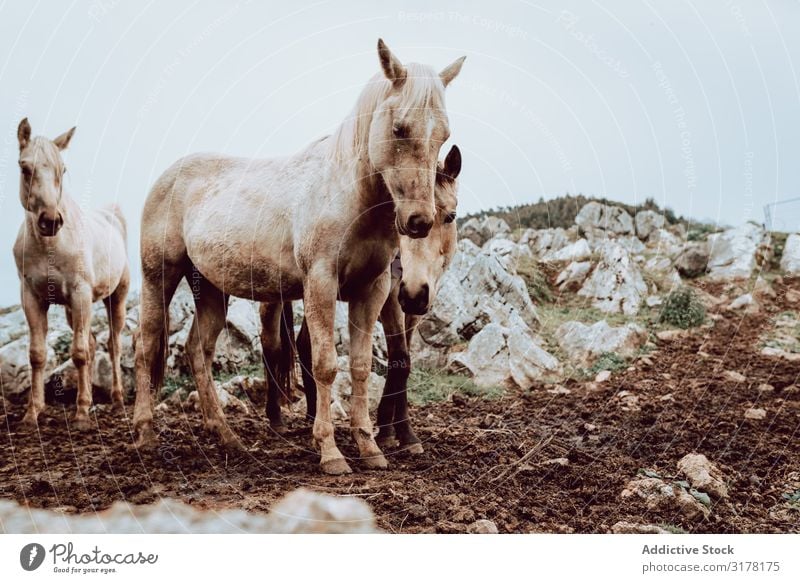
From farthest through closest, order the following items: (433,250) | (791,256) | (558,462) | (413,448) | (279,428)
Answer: (791,256) → (279,428) → (413,448) → (558,462) → (433,250)

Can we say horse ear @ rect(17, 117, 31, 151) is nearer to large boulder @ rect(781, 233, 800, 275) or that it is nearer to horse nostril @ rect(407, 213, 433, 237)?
horse nostril @ rect(407, 213, 433, 237)

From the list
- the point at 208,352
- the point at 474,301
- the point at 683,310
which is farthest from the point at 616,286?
the point at 208,352

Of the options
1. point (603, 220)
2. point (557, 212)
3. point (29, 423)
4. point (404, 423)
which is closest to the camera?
point (404, 423)

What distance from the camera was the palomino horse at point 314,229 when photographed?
480cm

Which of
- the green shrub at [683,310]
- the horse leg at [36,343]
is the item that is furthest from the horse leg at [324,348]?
the green shrub at [683,310]

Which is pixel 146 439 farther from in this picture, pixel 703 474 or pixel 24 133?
pixel 703 474

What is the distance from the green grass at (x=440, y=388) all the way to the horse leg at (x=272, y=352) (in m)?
1.59

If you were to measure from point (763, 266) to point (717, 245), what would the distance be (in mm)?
872

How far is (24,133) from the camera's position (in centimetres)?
651

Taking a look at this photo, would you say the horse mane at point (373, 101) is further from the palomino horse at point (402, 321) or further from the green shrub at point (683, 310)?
the green shrub at point (683, 310)

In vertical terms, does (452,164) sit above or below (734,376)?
above

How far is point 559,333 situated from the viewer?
32.0ft

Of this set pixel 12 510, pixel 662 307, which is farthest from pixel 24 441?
pixel 662 307

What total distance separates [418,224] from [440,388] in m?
3.97
